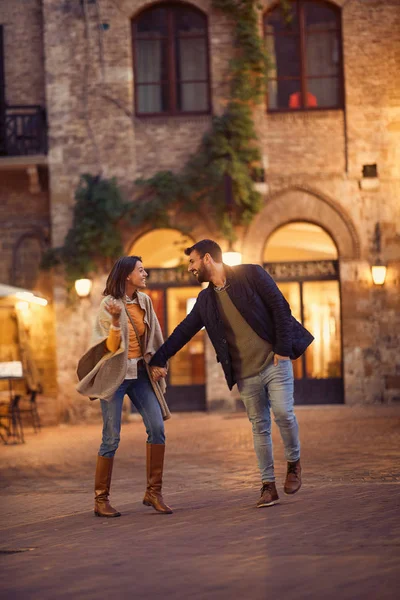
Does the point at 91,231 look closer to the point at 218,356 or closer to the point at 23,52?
the point at 23,52

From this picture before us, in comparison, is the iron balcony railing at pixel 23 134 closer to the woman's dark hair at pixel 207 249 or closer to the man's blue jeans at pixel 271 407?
the woman's dark hair at pixel 207 249

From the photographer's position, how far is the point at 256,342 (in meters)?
7.60

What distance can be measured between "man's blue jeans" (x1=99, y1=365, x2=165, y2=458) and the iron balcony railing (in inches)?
506

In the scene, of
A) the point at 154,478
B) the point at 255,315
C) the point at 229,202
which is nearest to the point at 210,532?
the point at 154,478

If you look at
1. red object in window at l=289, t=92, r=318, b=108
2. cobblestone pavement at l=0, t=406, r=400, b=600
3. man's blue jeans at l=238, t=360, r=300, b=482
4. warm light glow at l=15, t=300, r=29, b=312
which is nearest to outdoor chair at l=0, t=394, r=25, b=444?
warm light glow at l=15, t=300, r=29, b=312

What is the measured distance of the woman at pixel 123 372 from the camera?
762 cm

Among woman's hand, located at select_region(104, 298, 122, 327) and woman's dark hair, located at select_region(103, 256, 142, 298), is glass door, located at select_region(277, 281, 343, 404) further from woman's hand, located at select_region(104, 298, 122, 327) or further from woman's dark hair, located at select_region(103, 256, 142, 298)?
woman's hand, located at select_region(104, 298, 122, 327)

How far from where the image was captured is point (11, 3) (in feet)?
67.7

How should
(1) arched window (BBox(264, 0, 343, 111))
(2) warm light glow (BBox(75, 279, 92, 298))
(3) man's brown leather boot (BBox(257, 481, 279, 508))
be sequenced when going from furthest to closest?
1. (1) arched window (BBox(264, 0, 343, 111))
2. (2) warm light glow (BBox(75, 279, 92, 298))
3. (3) man's brown leather boot (BBox(257, 481, 279, 508))

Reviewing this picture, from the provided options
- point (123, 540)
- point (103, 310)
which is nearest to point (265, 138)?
point (103, 310)

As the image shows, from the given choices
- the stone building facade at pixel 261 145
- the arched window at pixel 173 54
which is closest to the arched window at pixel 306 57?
the stone building facade at pixel 261 145

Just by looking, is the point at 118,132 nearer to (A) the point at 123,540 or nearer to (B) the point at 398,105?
(B) the point at 398,105

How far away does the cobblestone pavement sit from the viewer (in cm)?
502

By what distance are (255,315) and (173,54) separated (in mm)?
13300
